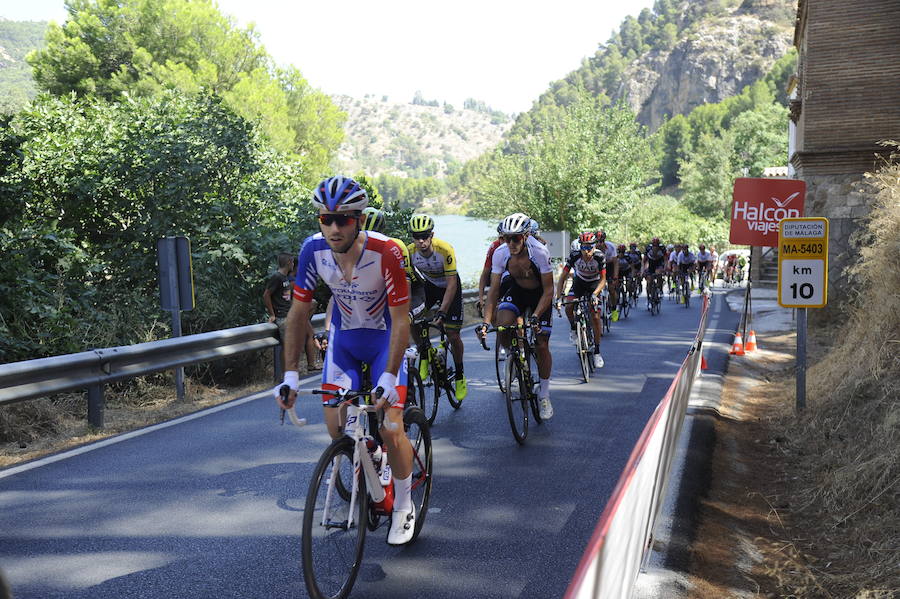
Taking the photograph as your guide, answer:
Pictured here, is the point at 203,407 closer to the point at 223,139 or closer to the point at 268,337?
the point at 268,337

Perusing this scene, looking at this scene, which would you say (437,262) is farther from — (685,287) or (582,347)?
(685,287)

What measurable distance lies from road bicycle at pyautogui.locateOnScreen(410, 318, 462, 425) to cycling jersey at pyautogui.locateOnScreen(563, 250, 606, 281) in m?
4.50

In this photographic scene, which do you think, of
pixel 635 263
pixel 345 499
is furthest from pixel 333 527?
pixel 635 263

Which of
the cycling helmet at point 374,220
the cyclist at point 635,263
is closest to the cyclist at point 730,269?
the cyclist at point 635,263

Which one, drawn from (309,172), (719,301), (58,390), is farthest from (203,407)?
(309,172)

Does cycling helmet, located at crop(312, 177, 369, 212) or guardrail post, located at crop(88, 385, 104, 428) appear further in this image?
guardrail post, located at crop(88, 385, 104, 428)

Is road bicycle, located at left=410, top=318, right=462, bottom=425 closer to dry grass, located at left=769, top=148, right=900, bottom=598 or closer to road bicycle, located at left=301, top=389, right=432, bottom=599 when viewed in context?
dry grass, located at left=769, top=148, right=900, bottom=598

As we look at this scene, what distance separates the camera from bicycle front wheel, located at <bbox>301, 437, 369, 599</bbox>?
12.7 feet

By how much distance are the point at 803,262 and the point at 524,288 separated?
2.87 meters

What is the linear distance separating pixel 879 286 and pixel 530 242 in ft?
12.8

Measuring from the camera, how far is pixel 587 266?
527 inches

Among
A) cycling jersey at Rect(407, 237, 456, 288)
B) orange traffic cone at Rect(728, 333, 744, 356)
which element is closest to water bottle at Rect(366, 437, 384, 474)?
cycling jersey at Rect(407, 237, 456, 288)

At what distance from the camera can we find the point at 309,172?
41969mm

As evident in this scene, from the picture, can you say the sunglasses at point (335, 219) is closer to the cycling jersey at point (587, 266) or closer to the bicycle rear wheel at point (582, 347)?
the bicycle rear wheel at point (582, 347)
